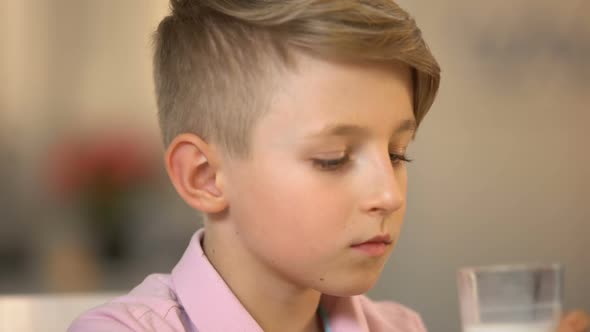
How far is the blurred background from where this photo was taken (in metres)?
1.60

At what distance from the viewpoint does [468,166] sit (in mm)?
1637

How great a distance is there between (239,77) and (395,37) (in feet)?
0.55

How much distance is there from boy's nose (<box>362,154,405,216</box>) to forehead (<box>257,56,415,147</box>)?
0.04 m

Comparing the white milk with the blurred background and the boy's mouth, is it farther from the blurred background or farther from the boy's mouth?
the blurred background

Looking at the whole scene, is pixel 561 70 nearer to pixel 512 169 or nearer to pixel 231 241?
pixel 512 169

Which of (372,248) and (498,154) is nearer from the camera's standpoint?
(372,248)

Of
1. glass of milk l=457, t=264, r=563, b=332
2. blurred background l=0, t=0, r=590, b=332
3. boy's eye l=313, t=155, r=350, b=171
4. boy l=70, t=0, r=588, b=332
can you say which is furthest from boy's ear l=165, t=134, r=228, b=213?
blurred background l=0, t=0, r=590, b=332

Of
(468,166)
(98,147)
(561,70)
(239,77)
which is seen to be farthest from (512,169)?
(239,77)

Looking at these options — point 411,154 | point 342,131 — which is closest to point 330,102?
point 342,131

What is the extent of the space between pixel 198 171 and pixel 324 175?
0.53ft

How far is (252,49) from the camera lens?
34.7 inches

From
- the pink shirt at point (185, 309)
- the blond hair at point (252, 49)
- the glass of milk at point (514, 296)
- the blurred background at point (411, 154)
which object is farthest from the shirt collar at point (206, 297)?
the blurred background at point (411, 154)

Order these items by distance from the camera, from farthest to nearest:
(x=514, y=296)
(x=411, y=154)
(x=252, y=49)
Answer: (x=411, y=154) → (x=252, y=49) → (x=514, y=296)

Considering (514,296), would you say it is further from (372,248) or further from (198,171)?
(198,171)
